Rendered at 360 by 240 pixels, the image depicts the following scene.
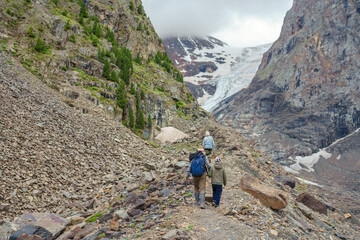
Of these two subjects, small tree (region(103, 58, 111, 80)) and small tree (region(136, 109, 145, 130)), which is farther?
small tree (region(136, 109, 145, 130))

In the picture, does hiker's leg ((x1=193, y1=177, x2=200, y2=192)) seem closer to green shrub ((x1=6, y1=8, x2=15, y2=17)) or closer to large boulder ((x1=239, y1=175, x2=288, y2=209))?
large boulder ((x1=239, y1=175, x2=288, y2=209))

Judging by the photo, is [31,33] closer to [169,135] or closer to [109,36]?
[109,36]

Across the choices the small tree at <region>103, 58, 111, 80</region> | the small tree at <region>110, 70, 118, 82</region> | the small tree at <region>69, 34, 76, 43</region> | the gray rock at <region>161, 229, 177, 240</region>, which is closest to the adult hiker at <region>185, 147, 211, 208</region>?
the gray rock at <region>161, 229, 177, 240</region>

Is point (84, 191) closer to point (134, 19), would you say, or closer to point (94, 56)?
point (94, 56)

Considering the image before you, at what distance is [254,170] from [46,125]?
1524 centimetres

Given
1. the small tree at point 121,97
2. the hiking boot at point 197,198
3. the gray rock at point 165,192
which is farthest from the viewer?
the small tree at point 121,97

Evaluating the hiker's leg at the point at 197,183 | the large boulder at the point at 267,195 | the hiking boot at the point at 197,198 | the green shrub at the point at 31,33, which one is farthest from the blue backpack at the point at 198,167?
the green shrub at the point at 31,33

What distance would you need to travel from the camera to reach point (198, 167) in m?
9.84

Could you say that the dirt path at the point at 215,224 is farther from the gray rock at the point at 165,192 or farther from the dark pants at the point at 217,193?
the gray rock at the point at 165,192

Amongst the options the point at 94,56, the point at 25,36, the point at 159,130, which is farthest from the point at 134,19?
the point at 159,130

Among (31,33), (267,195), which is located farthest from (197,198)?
(31,33)

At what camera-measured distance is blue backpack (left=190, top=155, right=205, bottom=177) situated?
9.80 meters

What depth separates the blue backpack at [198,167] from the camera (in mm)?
9797

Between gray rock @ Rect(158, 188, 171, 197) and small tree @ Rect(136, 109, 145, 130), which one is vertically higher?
small tree @ Rect(136, 109, 145, 130)
